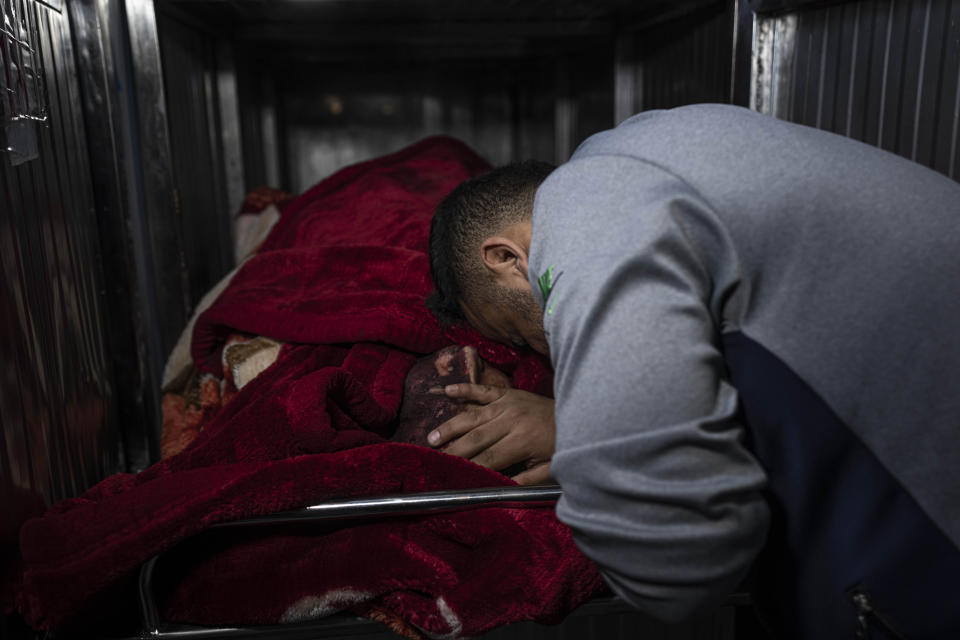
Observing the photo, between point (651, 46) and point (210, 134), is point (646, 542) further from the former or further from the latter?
point (210, 134)

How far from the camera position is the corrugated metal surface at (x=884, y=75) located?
101cm

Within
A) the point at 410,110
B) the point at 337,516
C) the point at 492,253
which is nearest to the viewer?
the point at 337,516

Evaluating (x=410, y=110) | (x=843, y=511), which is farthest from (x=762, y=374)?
(x=410, y=110)

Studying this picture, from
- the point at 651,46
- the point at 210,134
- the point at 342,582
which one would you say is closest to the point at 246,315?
the point at 342,582

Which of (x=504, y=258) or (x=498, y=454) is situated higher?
(x=504, y=258)

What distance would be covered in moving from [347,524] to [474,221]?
43 cm

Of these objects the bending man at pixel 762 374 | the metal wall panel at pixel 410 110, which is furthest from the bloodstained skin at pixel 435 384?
the metal wall panel at pixel 410 110

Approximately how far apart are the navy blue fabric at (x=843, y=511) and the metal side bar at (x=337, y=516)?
263 mm

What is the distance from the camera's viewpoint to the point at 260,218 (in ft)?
6.00

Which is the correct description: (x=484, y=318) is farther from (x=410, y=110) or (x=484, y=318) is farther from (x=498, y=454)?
(x=410, y=110)

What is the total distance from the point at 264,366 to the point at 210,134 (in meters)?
0.92

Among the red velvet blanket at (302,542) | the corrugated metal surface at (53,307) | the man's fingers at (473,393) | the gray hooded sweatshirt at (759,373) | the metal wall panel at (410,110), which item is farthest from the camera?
the metal wall panel at (410,110)

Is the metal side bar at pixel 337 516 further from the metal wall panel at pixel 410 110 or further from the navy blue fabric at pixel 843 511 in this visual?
the metal wall panel at pixel 410 110

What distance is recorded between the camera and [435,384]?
1.06 m
